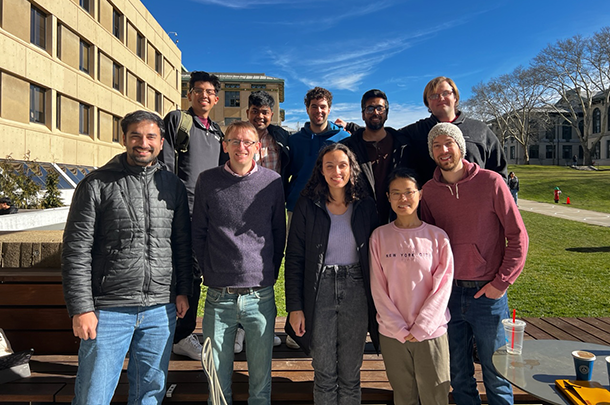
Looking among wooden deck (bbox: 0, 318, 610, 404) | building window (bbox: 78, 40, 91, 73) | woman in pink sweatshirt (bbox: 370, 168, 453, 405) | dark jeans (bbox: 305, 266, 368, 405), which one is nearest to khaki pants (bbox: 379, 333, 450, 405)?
woman in pink sweatshirt (bbox: 370, 168, 453, 405)

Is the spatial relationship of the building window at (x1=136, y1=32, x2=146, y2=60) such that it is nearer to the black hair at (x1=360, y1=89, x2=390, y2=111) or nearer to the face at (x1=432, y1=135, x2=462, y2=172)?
the black hair at (x1=360, y1=89, x2=390, y2=111)

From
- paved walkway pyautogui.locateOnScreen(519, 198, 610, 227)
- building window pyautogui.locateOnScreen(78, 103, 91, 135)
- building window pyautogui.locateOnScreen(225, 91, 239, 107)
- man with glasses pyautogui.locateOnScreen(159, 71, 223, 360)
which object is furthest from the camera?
building window pyautogui.locateOnScreen(225, 91, 239, 107)

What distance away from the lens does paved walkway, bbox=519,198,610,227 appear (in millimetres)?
15836

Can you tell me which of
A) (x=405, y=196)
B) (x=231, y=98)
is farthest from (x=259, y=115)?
(x=231, y=98)

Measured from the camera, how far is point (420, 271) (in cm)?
258

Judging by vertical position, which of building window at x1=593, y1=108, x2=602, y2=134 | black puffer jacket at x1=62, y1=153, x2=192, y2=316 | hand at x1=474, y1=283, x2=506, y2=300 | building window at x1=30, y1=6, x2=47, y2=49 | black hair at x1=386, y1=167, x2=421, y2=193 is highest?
building window at x1=593, y1=108, x2=602, y2=134

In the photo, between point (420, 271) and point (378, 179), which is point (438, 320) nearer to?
point (420, 271)

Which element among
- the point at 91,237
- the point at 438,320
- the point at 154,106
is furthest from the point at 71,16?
the point at 438,320

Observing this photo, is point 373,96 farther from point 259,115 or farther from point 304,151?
point 259,115

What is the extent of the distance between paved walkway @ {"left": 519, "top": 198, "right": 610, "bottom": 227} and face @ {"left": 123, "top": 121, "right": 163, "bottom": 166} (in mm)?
17132

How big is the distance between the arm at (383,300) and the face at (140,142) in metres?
1.68

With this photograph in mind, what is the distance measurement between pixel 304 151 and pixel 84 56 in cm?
2261

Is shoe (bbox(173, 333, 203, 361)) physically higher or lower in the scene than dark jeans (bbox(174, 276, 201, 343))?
lower

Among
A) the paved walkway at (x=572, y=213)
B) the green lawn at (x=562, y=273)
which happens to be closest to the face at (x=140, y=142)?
the green lawn at (x=562, y=273)
